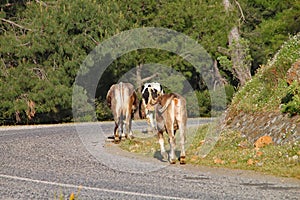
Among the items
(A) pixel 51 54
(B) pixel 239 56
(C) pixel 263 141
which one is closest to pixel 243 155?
(C) pixel 263 141

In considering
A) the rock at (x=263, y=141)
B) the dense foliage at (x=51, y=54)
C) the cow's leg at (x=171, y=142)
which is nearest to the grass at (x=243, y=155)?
the rock at (x=263, y=141)

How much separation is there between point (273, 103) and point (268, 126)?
127 centimetres

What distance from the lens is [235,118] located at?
713 inches

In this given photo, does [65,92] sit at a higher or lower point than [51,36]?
lower

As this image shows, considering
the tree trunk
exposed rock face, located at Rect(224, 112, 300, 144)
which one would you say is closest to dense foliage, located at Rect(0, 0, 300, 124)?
the tree trunk

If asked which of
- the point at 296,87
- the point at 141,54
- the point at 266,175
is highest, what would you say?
the point at 141,54

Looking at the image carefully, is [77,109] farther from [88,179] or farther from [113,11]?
[88,179]

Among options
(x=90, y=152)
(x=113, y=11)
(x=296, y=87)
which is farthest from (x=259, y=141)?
(x=113, y=11)

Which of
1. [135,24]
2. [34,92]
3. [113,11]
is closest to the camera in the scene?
[34,92]

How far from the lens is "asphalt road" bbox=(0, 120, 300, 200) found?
10.5 m

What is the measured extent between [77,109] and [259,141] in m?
22.5

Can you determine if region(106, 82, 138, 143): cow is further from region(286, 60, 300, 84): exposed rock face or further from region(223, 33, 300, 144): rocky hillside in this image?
region(286, 60, 300, 84): exposed rock face

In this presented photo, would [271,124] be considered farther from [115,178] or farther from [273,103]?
[115,178]

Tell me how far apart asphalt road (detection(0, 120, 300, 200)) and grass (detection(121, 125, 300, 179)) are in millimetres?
473
